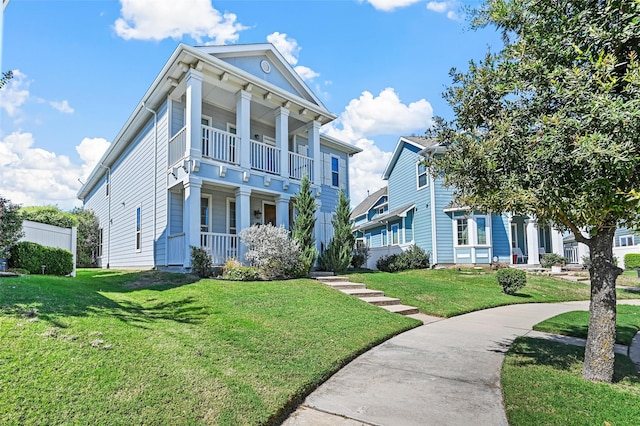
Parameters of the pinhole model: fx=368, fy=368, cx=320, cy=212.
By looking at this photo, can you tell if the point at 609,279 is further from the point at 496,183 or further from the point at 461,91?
the point at 461,91

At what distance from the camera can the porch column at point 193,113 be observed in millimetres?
10914

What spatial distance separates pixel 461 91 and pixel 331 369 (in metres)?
3.99

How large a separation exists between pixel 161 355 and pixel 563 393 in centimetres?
437

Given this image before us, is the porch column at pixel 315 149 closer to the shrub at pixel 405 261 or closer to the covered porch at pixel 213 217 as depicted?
the covered porch at pixel 213 217

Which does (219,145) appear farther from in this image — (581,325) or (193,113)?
(581,325)

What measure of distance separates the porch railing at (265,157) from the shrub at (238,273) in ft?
12.5

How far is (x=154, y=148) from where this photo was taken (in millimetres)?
13602

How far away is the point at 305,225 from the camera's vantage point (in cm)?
1228

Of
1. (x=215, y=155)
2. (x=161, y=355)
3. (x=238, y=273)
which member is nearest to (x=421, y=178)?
(x=215, y=155)

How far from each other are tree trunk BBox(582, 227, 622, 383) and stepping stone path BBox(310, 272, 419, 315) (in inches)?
184

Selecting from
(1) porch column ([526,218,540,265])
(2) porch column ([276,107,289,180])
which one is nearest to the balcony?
(2) porch column ([276,107,289,180])

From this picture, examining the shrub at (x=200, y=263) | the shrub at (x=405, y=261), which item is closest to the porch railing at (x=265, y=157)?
the shrub at (x=200, y=263)

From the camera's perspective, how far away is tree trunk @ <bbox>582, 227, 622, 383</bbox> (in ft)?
14.3

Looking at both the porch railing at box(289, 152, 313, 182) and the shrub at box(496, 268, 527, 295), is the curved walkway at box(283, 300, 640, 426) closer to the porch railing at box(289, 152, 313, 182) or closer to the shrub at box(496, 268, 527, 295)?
the shrub at box(496, 268, 527, 295)
